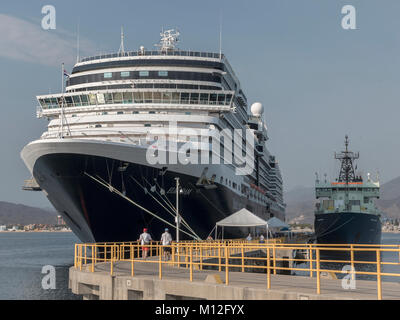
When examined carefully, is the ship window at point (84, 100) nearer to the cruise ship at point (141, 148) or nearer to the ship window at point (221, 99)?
the cruise ship at point (141, 148)

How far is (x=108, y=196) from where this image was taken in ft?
97.7

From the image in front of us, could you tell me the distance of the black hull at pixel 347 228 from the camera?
5453 cm

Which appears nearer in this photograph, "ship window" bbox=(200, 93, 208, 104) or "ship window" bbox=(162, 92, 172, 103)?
"ship window" bbox=(162, 92, 172, 103)

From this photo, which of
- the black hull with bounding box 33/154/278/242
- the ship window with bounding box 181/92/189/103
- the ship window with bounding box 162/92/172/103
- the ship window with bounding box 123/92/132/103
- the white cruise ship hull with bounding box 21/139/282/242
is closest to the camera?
the white cruise ship hull with bounding box 21/139/282/242

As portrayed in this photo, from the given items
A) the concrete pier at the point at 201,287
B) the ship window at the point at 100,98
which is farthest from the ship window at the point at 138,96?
the concrete pier at the point at 201,287

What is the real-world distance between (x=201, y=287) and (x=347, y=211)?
47.6 m

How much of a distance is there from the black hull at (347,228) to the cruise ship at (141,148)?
13469mm

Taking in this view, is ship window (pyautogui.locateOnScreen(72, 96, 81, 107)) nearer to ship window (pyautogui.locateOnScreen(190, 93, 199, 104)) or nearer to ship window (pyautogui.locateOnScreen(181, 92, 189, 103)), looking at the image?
ship window (pyautogui.locateOnScreen(181, 92, 189, 103))

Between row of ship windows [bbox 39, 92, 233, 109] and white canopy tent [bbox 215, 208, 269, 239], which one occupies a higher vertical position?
row of ship windows [bbox 39, 92, 233, 109]

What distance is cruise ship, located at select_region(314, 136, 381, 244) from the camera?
180 ft

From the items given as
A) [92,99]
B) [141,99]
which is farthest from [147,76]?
[92,99]

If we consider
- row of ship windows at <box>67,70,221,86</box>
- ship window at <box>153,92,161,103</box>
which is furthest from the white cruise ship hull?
row of ship windows at <box>67,70,221,86</box>

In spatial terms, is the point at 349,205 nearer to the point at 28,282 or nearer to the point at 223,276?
the point at 28,282

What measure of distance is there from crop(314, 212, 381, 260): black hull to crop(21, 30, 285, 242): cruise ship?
44.2ft
